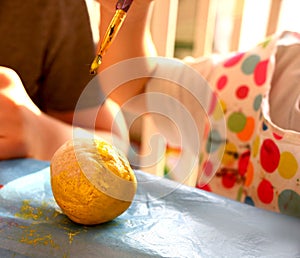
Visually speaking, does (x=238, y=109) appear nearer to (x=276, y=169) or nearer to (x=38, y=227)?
(x=276, y=169)

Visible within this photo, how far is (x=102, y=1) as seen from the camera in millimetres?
469

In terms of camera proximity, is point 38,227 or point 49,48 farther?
point 49,48

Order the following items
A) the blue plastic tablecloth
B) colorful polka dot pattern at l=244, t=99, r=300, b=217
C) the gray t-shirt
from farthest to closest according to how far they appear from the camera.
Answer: the gray t-shirt, colorful polka dot pattern at l=244, t=99, r=300, b=217, the blue plastic tablecloth

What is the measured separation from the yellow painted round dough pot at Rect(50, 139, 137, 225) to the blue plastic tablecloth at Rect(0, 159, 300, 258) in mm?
16

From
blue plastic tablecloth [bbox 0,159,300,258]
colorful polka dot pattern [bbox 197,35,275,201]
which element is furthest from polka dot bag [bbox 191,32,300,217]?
blue plastic tablecloth [bbox 0,159,300,258]

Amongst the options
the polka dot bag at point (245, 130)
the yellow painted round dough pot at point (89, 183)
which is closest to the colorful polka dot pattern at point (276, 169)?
the polka dot bag at point (245, 130)

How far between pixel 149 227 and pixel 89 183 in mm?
71

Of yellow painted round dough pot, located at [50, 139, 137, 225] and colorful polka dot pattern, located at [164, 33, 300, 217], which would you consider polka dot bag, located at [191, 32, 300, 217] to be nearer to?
colorful polka dot pattern, located at [164, 33, 300, 217]

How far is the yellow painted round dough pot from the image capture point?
0.34 metres

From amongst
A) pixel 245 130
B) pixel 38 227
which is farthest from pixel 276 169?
pixel 38 227

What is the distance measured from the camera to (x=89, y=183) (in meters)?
0.34

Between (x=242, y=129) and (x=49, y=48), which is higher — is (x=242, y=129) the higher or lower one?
the lower one

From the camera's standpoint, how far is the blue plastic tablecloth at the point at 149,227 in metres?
0.32

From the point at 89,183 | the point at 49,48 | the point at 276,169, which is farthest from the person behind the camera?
the point at 49,48
